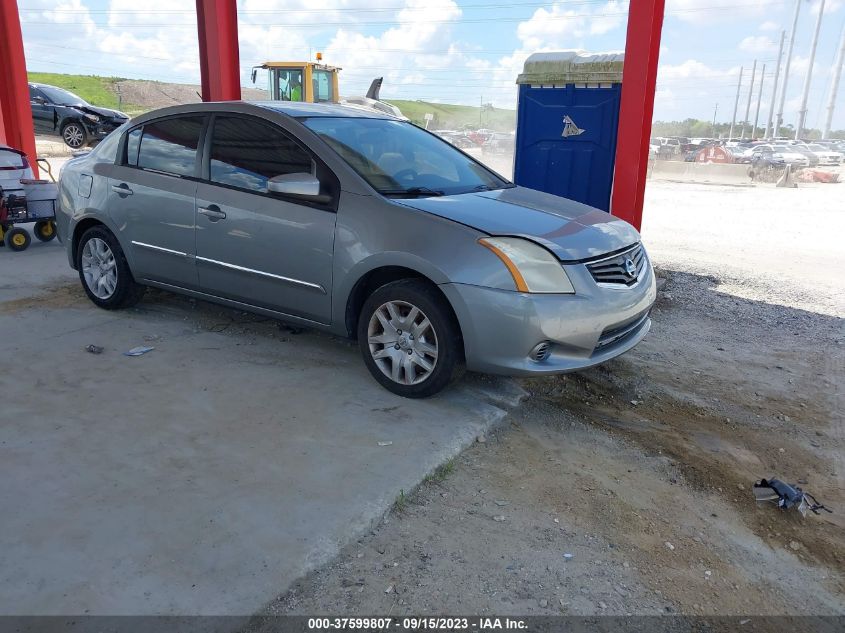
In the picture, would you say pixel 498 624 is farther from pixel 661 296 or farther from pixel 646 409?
pixel 661 296

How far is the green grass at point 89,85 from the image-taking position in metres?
61.5

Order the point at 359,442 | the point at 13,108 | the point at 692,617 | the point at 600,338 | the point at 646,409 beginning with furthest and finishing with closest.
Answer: the point at 13,108
the point at 646,409
the point at 600,338
the point at 359,442
the point at 692,617

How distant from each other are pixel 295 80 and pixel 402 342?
1918 cm

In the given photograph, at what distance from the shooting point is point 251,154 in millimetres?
4613

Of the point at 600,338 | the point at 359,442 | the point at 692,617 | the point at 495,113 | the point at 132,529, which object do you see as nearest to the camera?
the point at 692,617

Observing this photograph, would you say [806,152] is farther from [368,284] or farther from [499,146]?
[368,284]

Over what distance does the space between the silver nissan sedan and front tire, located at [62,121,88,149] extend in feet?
55.0

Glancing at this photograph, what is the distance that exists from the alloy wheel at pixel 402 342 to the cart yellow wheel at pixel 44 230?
6.29 m

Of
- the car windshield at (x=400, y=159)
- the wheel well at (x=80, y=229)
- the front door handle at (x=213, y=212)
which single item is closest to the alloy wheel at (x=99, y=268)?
the wheel well at (x=80, y=229)

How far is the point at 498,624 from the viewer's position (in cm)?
236

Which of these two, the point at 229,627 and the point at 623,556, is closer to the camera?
the point at 229,627

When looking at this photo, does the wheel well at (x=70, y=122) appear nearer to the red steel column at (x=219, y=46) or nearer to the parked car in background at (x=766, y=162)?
the red steel column at (x=219, y=46)

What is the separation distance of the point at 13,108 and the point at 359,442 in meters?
10.5

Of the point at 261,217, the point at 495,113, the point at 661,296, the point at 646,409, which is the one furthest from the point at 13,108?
the point at 495,113
